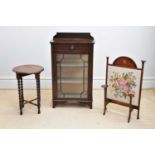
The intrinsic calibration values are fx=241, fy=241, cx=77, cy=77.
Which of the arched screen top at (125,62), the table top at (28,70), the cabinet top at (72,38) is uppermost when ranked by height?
the cabinet top at (72,38)

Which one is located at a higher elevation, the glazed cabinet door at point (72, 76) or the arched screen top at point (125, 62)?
the arched screen top at point (125, 62)

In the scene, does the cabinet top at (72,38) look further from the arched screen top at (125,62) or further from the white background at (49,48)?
the white background at (49,48)

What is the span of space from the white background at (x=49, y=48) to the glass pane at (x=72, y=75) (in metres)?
0.79

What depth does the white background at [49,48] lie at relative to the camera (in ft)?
12.4

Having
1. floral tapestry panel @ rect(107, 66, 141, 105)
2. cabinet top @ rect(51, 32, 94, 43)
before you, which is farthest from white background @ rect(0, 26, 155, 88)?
floral tapestry panel @ rect(107, 66, 141, 105)

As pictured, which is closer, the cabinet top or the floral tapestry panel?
the floral tapestry panel

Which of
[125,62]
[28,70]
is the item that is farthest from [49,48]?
[125,62]

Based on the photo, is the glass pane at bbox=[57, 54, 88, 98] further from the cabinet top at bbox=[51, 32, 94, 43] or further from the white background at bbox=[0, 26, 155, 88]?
the white background at bbox=[0, 26, 155, 88]

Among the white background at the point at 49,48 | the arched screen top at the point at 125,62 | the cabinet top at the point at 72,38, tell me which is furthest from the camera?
the white background at the point at 49,48

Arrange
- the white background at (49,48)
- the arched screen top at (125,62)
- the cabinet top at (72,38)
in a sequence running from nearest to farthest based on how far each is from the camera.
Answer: the arched screen top at (125,62) → the cabinet top at (72,38) → the white background at (49,48)

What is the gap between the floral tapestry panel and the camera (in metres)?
2.85

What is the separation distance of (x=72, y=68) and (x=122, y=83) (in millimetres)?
696

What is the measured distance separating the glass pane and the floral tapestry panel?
355 millimetres

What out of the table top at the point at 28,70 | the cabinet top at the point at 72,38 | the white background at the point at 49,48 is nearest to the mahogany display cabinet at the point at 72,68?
the cabinet top at the point at 72,38
